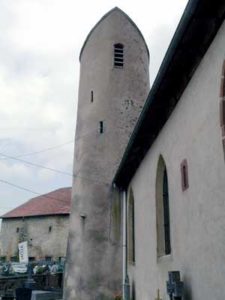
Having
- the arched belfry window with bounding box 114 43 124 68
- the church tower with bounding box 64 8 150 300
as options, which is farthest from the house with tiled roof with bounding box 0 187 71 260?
the arched belfry window with bounding box 114 43 124 68

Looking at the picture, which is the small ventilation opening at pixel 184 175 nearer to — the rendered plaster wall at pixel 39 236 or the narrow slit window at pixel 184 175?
the narrow slit window at pixel 184 175

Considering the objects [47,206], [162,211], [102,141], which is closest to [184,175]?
[162,211]

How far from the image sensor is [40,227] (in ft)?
115

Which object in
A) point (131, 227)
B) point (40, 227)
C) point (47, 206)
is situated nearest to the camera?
point (131, 227)

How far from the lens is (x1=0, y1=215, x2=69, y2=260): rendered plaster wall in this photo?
33750 millimetres

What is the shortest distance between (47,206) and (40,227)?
7.11 feet

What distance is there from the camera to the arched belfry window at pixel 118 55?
17.4m

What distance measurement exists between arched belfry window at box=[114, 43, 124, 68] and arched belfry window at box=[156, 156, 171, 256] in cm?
944

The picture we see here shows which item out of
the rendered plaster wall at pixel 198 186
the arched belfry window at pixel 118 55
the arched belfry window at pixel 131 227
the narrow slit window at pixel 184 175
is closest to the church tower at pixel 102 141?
the arched belfry window at pixel 118 55

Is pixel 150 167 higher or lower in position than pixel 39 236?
lower

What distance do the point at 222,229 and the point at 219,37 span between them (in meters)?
2.51

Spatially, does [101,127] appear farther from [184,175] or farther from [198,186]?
[198,186]

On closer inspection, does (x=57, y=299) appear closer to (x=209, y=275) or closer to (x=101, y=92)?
(x=101, y=92)

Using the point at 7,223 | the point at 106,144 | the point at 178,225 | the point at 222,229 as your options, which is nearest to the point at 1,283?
the point at 106,144
